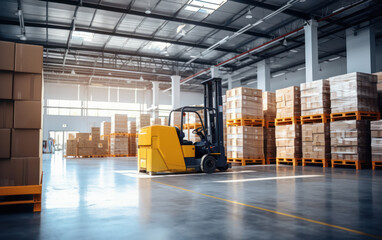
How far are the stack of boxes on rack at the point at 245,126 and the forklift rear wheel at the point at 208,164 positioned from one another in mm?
3041

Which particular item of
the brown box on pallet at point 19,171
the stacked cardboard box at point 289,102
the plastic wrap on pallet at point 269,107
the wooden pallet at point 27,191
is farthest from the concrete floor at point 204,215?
the plastic wrap on pallet at point 269,107

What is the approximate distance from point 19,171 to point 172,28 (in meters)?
12.7

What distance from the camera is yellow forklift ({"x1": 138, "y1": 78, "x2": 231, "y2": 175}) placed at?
7473 mm

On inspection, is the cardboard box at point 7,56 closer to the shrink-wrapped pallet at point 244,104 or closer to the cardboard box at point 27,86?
the cardboard box at point 27,86

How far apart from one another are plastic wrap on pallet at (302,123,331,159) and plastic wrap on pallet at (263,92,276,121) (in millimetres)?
1990

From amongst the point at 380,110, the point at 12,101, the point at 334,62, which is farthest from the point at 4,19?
the point at 334,62

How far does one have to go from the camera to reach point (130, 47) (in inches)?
714

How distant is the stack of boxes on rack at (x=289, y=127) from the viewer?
34.4 feet

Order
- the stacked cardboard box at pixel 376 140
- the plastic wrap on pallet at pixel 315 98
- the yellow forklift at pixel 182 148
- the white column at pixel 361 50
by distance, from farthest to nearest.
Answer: the white column at pixel 361 50 → the plastic wrap on pallet at pixel 315 98 → the stacked cardboard box at pixel 376 140 → the yellow forklift at pixel 182 148

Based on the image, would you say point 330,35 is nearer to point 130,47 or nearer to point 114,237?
point 130,47

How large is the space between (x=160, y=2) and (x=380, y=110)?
868cm

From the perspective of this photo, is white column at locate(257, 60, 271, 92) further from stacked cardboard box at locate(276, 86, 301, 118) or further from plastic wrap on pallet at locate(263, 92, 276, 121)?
stacked cardboard box at locate(276, 86, 301, 118)

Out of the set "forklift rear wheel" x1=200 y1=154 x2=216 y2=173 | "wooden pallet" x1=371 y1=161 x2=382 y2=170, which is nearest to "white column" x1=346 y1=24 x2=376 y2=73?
"wooden pallet" x1=371 y1=161 x2=382 y2=170

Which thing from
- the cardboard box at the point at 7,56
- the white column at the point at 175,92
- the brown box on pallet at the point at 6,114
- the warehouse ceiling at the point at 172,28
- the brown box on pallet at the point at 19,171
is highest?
the warehouse ceiling at the point at 172,28
